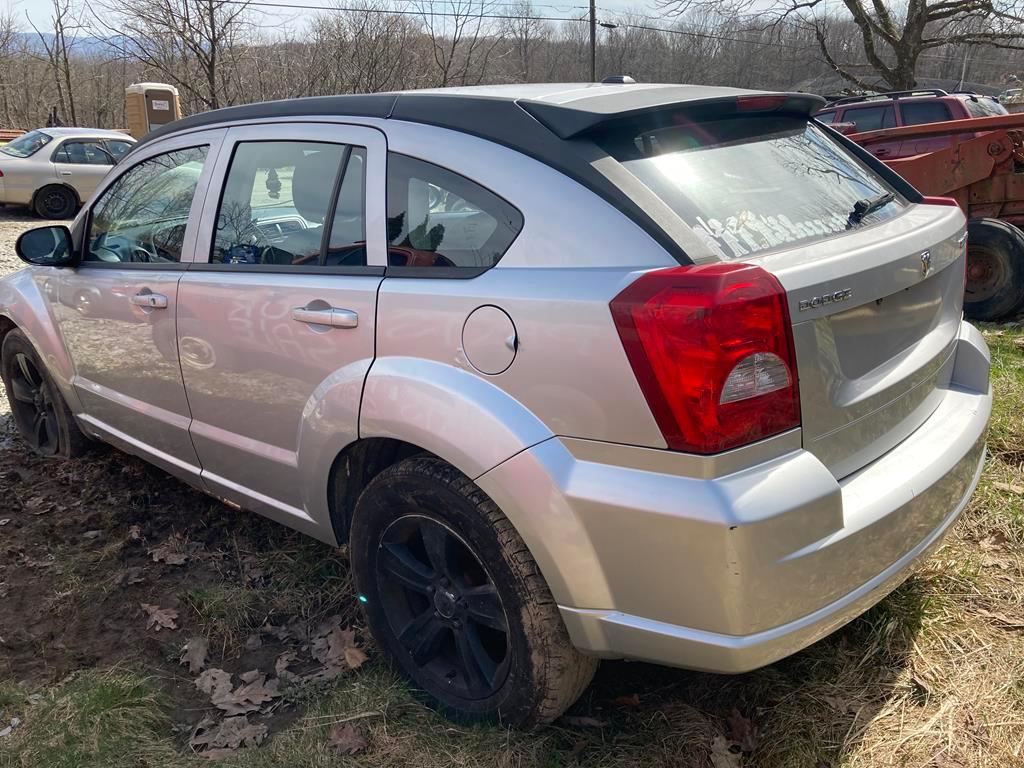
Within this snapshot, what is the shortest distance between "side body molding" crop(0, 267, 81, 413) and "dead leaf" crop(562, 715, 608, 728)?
2.90 meters

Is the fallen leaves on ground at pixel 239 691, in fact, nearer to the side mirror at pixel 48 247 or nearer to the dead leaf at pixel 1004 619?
the side mirror at pixel 48 247

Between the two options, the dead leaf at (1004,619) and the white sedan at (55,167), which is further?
the white sedan at (55,167)

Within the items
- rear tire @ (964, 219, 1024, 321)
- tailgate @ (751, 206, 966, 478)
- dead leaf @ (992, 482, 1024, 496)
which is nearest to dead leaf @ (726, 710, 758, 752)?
tailgate @ (751, 206, 966, 478)

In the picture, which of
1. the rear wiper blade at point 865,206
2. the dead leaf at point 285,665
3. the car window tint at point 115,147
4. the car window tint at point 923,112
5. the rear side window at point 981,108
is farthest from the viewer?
the car window tint at point 115,147

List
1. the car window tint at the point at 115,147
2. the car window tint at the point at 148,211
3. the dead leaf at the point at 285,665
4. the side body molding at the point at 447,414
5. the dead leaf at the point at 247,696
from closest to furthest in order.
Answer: the side body molding at the point at 447,414 → the dead leaf at the point at 247,696 → the dead leaf at the point at 285,665 → the car window tint at the point at 148,211 → the car window tint at the point at 115,147

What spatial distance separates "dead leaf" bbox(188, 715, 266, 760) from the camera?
247 centimetres

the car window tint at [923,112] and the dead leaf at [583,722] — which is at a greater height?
the car window tint at [923,112]

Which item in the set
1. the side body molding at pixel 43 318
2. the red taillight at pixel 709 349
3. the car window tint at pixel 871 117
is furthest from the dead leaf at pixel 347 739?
the car window tint at pixel 871 117

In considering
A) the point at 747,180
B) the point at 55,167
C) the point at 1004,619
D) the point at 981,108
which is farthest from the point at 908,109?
the point at 55,167

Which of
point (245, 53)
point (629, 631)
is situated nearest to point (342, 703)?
point (629, 631)

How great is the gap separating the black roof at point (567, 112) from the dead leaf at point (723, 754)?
4.44ft

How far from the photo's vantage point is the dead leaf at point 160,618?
310 centimetres

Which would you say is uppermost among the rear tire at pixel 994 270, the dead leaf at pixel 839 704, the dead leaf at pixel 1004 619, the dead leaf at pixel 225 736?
the rear tire at pixel 994 270

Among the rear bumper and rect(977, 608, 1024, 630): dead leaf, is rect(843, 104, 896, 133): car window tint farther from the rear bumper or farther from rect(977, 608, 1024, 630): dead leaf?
the rear bumper
